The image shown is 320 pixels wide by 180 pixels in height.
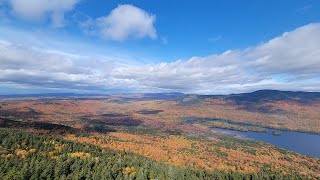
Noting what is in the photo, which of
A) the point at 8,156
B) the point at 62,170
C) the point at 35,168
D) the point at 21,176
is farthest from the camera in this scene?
the point at 8,156

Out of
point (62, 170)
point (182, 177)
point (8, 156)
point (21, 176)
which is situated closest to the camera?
point (21, 176)

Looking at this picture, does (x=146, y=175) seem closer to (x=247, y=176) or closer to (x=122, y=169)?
(x=122, y=169)

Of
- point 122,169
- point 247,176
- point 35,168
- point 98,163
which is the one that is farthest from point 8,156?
point 247,176

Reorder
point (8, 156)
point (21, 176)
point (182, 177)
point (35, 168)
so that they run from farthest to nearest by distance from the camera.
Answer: point (8, 156), point (182, 177), point (35, 168), point (21, 176)

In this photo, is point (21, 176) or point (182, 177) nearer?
point (21, 176)

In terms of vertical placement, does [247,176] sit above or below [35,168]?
below

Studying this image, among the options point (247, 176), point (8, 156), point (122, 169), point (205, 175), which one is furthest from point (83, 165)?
point (247, 176)

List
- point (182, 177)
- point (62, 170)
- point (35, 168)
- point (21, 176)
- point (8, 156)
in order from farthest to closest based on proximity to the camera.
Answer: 1. point (8, 156)
2. point (182, 177)
3. point (62, 170)
4. point (35, 168)
5. point (21, 176)

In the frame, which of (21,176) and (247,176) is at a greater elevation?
(21,176)

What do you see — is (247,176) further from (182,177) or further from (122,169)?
(122,169)
